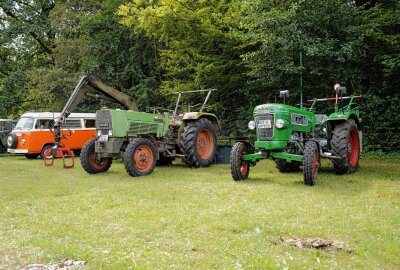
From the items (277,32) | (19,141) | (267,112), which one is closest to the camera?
(267,112)

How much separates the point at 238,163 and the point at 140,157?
2677 millimetres

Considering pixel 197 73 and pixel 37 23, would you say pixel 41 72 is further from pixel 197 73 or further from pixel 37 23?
pixel 197 73

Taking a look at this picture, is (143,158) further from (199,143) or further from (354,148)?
(354,148)

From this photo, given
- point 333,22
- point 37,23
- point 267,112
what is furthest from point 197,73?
point 37,23

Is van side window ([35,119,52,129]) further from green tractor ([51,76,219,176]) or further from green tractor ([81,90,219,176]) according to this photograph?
green tractor ([81,90,219,176])

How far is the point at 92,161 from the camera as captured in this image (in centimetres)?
1020

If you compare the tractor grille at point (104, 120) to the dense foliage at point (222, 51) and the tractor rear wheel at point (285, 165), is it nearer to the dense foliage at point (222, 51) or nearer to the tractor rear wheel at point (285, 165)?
the tractor rear wheel at point (285, 165)

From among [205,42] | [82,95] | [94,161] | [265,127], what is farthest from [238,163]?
[205,42]

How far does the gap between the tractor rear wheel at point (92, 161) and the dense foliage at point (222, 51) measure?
201 inches

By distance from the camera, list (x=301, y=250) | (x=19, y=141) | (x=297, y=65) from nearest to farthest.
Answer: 1. (x=301, y=250)
2. (x=297, y=65)
3. (x=19, y=141)

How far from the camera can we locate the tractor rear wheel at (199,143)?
10.8 meters

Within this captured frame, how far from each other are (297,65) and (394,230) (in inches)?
304

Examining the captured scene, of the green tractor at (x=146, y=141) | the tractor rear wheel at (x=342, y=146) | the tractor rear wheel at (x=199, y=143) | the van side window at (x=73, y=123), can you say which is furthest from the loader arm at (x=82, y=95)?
the van side window at (x=73, y=123)

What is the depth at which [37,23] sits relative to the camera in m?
23.5
